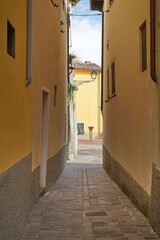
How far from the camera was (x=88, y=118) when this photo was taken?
131ft

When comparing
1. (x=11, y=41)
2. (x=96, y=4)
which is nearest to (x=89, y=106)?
(x=96, y=4)

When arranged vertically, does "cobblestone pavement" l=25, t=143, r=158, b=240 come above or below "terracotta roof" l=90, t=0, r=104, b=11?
below

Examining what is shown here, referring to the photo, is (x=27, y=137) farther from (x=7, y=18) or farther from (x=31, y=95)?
(x=7, y=18)

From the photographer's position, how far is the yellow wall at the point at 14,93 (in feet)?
12.3

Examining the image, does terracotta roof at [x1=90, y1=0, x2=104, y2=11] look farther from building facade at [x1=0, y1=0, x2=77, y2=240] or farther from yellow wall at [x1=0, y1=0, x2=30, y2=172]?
yellow wall at [x1=0, y1=0, x2=30, y2=172]

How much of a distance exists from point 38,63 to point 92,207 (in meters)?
3.03

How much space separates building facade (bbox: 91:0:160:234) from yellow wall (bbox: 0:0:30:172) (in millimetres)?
1897

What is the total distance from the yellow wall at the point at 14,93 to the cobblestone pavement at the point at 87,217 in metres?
1.25

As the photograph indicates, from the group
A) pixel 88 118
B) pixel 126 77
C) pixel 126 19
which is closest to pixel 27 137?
pixel 126 77

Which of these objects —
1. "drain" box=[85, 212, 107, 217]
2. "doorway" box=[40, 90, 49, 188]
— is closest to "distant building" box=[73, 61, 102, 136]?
"doorway" box=[40, 90, 49, 188]

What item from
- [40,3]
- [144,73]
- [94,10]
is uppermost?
[94,10]

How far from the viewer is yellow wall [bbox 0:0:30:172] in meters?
3.76

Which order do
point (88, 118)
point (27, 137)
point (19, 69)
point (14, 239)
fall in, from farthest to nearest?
1. point (88, 118)
2. point (27, 137)
3. point (19, 69)
4. point (14, 239)

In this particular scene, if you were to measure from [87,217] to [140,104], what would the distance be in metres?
2.22
